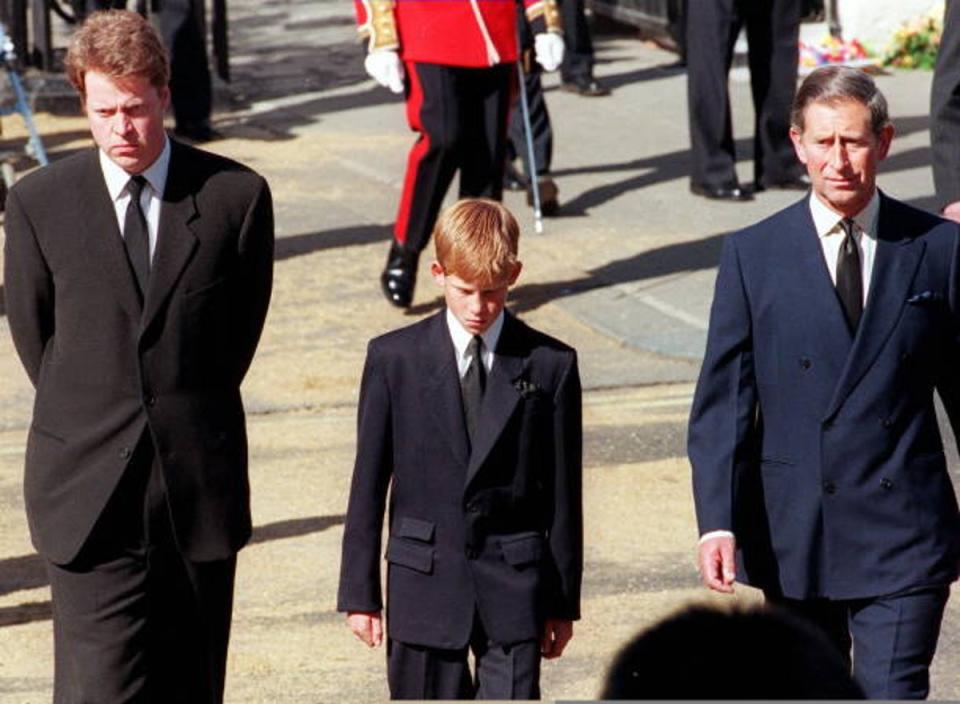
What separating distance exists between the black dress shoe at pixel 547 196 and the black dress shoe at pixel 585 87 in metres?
3.78

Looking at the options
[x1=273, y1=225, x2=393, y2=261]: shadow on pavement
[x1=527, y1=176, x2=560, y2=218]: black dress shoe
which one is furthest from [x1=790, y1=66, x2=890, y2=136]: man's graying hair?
[x1=527, y1=176, x2=560, y2=218]: black dress shoe

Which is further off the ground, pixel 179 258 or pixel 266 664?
pixel 179 258

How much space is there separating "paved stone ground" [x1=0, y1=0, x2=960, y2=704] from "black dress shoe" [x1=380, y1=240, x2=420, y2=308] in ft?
0.31

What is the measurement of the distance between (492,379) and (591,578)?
2487 millimetres

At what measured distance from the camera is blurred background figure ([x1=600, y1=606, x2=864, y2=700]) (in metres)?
2.28

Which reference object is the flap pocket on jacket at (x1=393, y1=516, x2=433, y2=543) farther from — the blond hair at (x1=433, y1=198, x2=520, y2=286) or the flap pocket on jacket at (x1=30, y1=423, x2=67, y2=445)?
the flap pocket on jacket at (x1=30, y1=423, x2=67, y2=445)

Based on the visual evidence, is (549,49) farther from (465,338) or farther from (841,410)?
(841,410)

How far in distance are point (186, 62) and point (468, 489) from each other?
10290mm

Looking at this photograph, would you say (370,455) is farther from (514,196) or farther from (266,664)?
(514,196)

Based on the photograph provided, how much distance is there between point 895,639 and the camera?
514 centimetres

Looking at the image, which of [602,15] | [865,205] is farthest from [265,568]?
[602,15]

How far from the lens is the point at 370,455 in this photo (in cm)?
525

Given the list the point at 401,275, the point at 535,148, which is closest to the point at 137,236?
the point at 401,275

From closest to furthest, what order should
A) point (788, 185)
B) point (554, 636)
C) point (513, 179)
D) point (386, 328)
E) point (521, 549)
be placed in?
point (521, 549)
point (554, 636)
point (386, 328)
point (788, 185)
point (513, 179)
